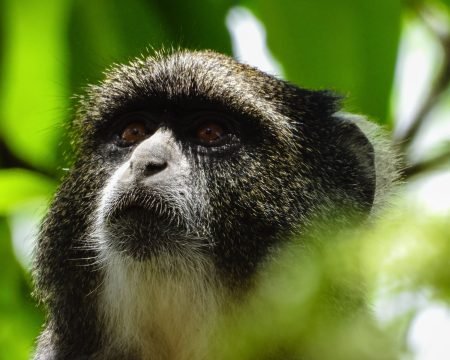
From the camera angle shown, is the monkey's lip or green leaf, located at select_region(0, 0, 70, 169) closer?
green leaf, located at select_region(0, 0, 70, 169)

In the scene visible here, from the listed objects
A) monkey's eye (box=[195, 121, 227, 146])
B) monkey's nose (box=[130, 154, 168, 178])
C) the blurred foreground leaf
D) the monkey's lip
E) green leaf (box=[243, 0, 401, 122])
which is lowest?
the blurred foreground leaf

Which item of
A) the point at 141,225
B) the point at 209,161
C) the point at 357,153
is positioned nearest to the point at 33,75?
the point at 141,225

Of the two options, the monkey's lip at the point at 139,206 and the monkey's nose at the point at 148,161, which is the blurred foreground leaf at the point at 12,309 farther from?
the monkey's nose at the point at 148,161

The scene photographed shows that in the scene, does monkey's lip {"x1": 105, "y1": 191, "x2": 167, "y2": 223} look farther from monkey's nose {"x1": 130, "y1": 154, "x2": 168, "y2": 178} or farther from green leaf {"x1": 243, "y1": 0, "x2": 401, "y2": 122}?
green leaf {"x1": 243, "y1": 0, "x2": 401, "y2": 122}

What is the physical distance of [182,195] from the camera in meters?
4.23

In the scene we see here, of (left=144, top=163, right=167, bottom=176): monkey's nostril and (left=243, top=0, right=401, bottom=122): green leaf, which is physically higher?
(left=243, top=0, right=401, bottom=122): green leaf

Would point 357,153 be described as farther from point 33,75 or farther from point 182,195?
point 33,75

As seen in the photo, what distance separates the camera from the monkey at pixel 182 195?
14.0ft

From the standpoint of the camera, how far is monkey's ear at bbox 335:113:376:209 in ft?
16.7

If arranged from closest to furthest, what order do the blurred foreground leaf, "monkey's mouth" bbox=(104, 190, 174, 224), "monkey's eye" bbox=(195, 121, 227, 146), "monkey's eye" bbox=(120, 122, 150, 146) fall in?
the blurred foreground leaf, "monkey's mouth" bbox=(104, 190, 174, 224), "monkey's eye" bbox=(195, 121, 227, 146), "monkey's eye" bbox=(120, 122, 150, 146)

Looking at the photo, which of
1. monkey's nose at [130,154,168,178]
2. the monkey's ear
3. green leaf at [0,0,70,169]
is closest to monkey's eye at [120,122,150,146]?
monkey's nose at [130,154,168,178]

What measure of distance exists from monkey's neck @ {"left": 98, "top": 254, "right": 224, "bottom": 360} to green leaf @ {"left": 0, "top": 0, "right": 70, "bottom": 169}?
84 cm

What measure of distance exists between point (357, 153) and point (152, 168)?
1749mm

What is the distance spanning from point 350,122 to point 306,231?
1.29 metres
